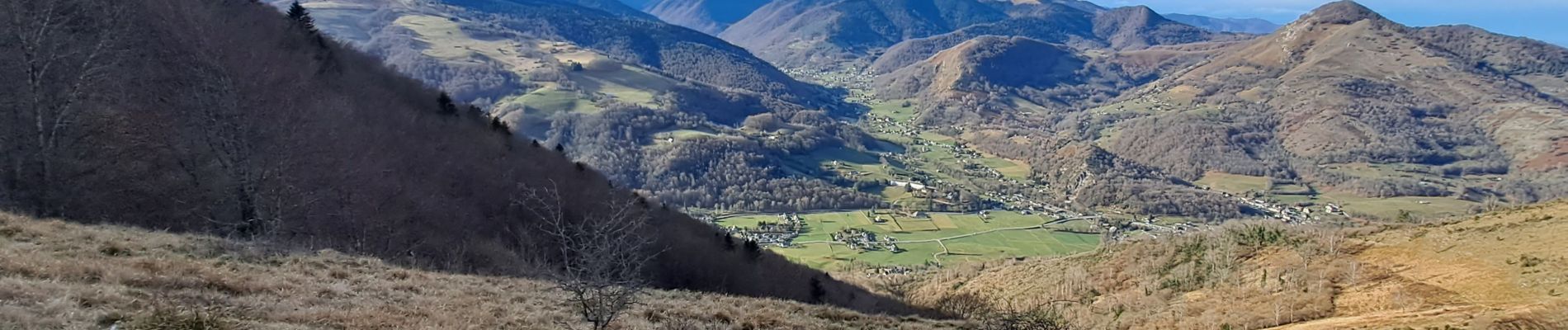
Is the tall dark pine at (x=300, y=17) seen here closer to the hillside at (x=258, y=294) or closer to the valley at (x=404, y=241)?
the valley at (x=404, y=241)

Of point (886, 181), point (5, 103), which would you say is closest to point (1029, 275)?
point (5, 103)

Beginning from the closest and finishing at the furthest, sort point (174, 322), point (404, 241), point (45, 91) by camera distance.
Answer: point (174, 322) < point (45, 91) < point (404, 241)

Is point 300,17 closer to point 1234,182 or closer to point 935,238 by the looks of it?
point 935,238

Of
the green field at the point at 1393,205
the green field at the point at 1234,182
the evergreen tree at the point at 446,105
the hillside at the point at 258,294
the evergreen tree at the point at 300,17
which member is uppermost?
the evergreen tree at the point at 300,17

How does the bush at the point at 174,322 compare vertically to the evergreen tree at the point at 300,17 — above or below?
below

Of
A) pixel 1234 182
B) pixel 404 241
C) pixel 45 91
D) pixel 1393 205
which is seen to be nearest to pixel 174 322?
pixel 45 91

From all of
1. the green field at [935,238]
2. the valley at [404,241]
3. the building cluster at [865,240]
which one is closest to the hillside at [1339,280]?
the valley at [404,241]

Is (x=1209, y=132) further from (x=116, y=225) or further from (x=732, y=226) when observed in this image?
(x=116, y=225)
